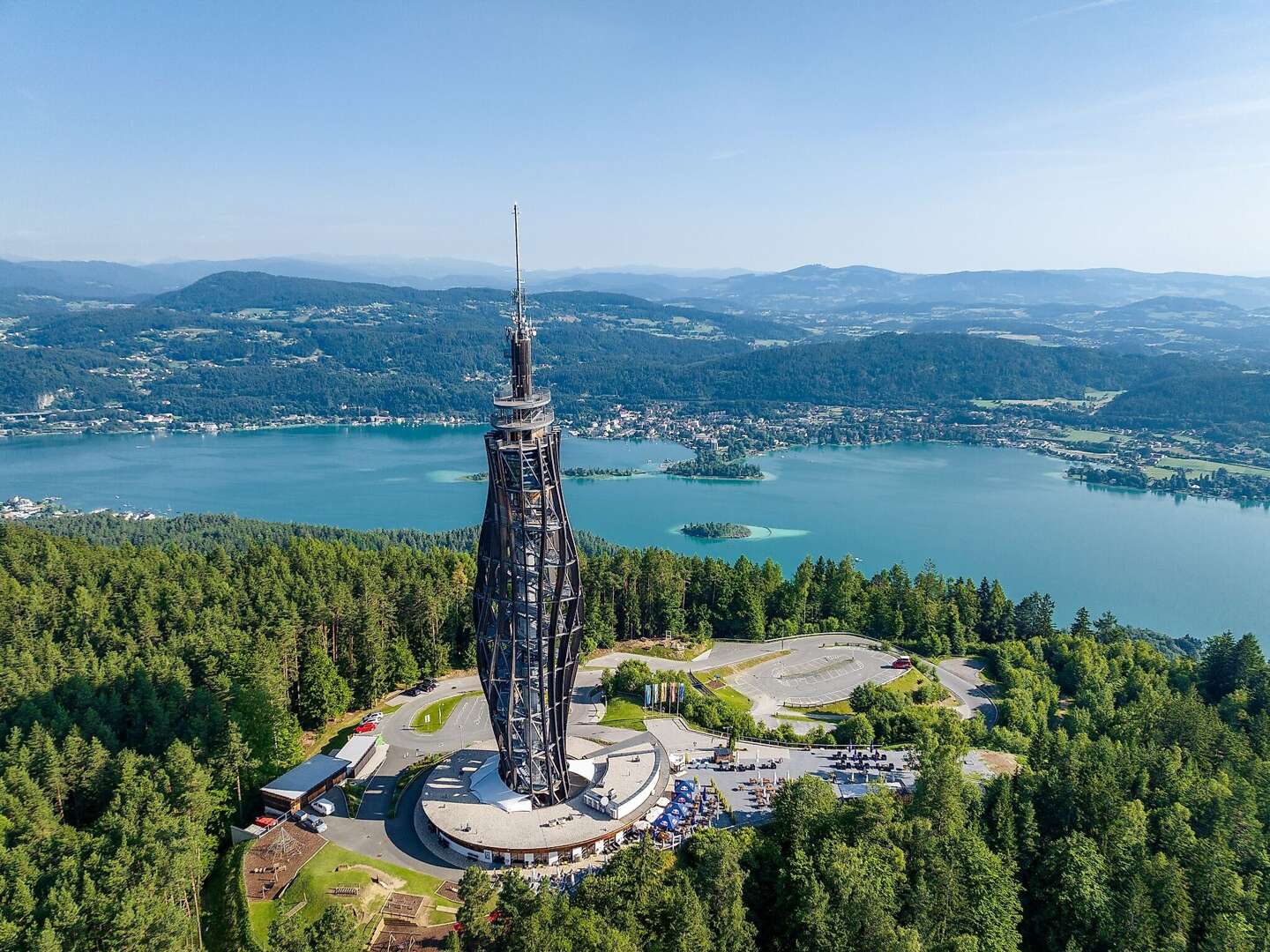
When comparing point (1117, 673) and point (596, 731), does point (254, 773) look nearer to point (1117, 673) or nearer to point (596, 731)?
point (596, 731)

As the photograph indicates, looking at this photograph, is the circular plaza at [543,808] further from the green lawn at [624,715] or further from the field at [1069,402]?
the field at [1069,402]

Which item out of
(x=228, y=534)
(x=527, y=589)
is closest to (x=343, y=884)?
(x=527, y=589)

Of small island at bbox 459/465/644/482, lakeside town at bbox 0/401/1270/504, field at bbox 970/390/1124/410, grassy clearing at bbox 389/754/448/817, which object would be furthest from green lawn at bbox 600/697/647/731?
field at bbox 970/390/1124/410

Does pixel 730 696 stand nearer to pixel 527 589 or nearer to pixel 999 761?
pixel 999 761

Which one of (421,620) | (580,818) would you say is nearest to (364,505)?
(421,620)

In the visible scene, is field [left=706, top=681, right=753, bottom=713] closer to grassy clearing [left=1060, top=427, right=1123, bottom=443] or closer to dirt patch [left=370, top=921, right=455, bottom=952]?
dirt patch [left=370, top=921, right=455, bottom=952]
